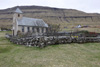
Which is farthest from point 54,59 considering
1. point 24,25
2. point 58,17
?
point 58,17

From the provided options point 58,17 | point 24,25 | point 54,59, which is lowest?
point 54,59

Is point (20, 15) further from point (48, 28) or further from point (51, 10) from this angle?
point (51, 10)

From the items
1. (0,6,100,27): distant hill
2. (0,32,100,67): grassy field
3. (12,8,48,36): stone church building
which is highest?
(0,6,100,27): distant hill

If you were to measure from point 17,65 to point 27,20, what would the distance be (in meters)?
30.5

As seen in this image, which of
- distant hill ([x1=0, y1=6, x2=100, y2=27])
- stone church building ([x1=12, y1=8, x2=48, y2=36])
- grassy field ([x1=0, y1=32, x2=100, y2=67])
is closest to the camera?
grassy field ([x1=0, y1=32, x2=100, y2=67])

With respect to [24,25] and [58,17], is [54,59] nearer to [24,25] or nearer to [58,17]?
[24,25]

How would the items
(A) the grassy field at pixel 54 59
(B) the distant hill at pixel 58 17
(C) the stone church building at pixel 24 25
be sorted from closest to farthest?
(A) the grassy field at pixel 54 59, (C) the stone church building at pixel 24 25, (B) the distant hill at pixel 58 17

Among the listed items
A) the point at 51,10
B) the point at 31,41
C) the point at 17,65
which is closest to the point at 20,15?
the point at 31,41

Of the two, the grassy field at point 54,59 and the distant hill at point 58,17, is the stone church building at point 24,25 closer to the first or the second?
the grassy field at point 54,59

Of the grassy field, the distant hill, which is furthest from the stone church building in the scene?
the distant hill

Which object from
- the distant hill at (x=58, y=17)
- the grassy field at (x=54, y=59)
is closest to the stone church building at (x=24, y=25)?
the grassy field at (x=54, y=59)

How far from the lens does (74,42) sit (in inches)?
559

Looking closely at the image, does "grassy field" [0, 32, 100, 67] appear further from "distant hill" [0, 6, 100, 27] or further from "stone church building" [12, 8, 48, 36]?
"distant hill" [0, 6, 100, 27]

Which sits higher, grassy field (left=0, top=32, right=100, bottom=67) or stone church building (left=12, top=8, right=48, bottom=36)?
stone church building (left=12, top=8, right=48, bottom=36)
